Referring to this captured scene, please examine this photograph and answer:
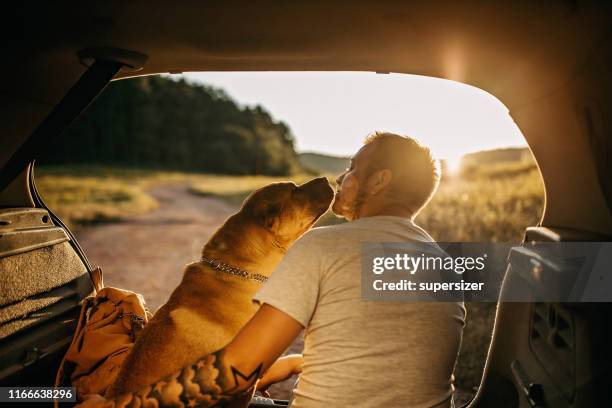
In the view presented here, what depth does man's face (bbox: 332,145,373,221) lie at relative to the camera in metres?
1.67

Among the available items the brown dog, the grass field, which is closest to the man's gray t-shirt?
the brown dog

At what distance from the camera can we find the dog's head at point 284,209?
Result: 90.1 inches

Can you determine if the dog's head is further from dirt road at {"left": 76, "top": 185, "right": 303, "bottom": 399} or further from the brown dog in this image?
dirt road at {"left": 76, "top": 185, "right": 303, "bottom": 399}

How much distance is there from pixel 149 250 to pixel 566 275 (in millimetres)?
10859

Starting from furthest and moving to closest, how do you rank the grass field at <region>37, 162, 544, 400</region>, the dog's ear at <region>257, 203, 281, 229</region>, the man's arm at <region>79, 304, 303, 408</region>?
the grass field at <region>37, 162, 544, 400</region>
the dog's ear at <region>257, 203, 281, 229</region>
the man's arm at <region>79, 304, 303, 408</region>

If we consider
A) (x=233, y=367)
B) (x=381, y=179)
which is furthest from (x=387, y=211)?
(x=233, y=367)

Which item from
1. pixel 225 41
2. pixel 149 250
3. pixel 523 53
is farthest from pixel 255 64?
pixel 149 250

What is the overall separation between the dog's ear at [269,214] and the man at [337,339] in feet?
2.74

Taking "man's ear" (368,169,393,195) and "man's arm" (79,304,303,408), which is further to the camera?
"man's ear" (368,169,393,195)

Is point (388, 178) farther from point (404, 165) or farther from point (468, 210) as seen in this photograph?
point (468, 210)

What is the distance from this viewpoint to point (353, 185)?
1.69 meters

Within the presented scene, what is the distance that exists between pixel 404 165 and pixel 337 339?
615 millimetres

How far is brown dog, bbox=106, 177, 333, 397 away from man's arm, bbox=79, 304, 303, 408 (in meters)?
0.36

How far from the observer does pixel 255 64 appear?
2336 mm
